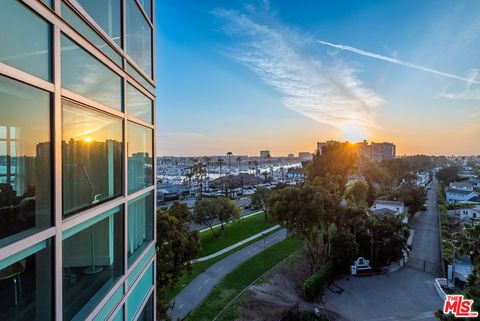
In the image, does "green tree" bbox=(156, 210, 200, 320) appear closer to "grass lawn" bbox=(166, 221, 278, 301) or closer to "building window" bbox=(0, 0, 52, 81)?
"grass lawn" bbox=(166, 221, 278, 301)

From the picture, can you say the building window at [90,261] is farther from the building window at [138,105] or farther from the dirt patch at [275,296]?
the dirt patch at [275,296]

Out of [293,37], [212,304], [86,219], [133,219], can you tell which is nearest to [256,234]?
[212,304]

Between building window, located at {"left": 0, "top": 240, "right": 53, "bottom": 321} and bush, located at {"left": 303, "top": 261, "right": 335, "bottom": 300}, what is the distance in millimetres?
17844

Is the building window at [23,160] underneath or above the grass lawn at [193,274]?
above

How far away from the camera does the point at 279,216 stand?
20.3 meters

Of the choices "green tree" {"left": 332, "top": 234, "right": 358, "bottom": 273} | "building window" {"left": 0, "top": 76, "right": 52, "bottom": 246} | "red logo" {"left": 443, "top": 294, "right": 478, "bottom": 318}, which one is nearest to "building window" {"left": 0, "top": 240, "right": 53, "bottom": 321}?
"building window" {"left": 0, "top": 76, "right": 52, "bottom": 246}

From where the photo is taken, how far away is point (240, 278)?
67.6ft

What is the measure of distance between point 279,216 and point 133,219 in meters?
15.7

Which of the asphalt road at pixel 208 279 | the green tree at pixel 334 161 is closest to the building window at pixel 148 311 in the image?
the asphalt road at pixel 208 279

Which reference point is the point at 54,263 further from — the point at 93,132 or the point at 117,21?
the point at 117,21

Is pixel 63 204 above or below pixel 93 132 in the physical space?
below

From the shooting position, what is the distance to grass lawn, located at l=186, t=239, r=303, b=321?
53.2ft

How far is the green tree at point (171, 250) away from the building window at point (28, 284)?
32.5ft

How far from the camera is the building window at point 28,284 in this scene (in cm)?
257
